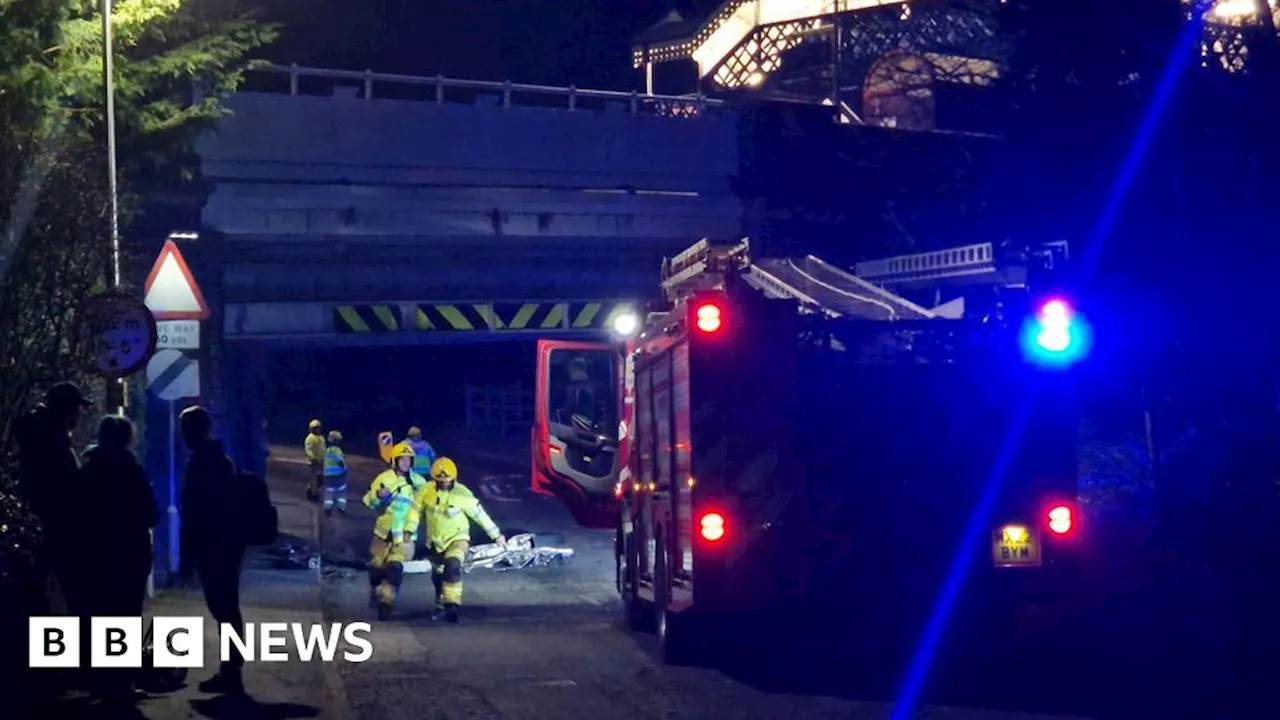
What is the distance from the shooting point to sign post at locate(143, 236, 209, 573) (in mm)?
13500

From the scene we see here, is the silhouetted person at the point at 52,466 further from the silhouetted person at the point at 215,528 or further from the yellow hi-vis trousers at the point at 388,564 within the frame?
the yellow hi-vis trousers at the point at 388,564

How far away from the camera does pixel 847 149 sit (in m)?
26.9

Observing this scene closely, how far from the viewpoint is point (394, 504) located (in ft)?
47.2

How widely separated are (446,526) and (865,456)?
464 centimetres

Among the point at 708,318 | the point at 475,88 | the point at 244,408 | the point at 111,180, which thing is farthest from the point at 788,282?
the point at 244,408

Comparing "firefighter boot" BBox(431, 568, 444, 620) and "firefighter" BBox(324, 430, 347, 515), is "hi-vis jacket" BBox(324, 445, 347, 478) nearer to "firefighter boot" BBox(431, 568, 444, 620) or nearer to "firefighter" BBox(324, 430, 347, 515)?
"firefighter" BBox(324, 430, 347, 515)

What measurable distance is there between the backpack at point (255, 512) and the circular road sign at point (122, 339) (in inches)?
101

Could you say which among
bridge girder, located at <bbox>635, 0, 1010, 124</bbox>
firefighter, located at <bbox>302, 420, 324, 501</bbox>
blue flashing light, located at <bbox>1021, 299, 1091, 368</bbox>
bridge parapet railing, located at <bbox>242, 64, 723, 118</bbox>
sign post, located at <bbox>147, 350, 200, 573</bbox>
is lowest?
firefighter, located at <bbox>302, 420, 324, 501</bbox>

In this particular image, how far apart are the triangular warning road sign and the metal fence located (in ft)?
86.7

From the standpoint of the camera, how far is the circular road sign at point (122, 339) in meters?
11.5

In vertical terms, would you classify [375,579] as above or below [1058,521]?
below

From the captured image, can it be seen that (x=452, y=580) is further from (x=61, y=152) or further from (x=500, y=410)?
(x=500, y=410)

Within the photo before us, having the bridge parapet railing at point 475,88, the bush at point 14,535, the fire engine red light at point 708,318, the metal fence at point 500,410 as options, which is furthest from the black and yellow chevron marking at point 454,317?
the metal fence at point 500,410

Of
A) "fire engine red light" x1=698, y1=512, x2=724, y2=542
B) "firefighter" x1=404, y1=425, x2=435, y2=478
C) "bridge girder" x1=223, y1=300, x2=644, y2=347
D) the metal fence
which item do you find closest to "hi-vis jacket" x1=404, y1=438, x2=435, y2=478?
"firefighter" x1=404, y1=425, x2=435, y2=478
